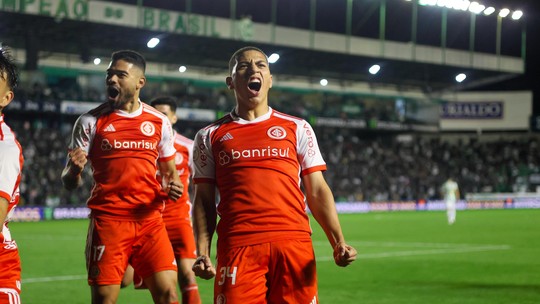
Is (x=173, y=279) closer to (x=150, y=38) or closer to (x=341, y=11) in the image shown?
(x=150, y=38)

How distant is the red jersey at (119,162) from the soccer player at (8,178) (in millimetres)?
2394

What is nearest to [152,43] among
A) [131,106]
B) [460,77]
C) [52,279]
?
[460,77]

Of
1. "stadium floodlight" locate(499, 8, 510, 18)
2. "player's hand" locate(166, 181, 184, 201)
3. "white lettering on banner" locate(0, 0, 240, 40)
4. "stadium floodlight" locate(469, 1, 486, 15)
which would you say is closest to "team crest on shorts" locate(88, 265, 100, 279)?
"player's hand" locate(166, 181, 184, 201)

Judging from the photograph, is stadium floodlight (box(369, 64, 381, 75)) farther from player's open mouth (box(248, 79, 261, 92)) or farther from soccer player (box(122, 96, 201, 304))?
player's open mouth (box(248, 79, 261, 92))

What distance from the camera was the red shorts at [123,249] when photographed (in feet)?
23.9

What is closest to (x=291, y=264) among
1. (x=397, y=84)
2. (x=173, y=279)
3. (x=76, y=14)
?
(x=173, y=279)

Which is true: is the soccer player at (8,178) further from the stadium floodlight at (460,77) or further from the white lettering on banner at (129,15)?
the stadium floodlight at (460,77)

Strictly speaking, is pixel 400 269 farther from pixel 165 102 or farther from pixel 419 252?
pixel 165 102

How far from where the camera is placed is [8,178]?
427 cm

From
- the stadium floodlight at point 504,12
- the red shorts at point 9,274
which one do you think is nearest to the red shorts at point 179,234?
the red shorts at point 9,274

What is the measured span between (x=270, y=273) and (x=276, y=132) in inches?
36.2

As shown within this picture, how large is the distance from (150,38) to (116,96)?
115 ft

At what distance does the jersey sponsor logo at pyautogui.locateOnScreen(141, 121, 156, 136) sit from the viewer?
7707 millimetres

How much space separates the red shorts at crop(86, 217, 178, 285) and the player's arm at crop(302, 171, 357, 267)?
2.14 meters
